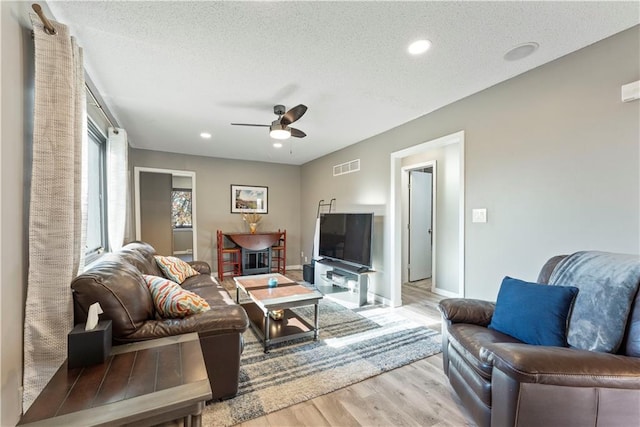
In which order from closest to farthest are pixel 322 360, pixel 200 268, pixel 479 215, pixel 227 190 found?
pixel 322 360 < pixel 479 215 < pixel 200 268 < pixel 227 190

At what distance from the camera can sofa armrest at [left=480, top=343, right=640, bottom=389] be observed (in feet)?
3.58

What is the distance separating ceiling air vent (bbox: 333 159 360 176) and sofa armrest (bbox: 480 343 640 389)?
343 cm

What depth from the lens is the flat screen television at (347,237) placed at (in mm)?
3695

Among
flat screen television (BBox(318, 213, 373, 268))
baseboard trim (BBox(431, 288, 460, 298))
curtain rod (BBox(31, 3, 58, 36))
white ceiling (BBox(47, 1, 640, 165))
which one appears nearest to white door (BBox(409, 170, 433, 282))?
baseboard trim (BBox(431, 288, 460, 298))

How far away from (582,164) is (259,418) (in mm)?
2717

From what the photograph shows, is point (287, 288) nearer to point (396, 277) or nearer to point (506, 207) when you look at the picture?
point (396, 277)

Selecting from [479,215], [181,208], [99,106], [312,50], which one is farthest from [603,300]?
[181,208]

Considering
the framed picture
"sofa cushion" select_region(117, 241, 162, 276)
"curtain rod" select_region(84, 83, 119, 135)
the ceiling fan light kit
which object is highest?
"curtain rod" select_region(84, 83, 119, 135)

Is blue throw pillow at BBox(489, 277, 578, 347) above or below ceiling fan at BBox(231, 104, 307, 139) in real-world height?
below

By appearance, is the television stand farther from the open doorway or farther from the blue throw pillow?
the blue throw pillow

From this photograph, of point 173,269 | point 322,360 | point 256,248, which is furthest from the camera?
point 256,248

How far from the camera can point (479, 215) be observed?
2570 millimetres

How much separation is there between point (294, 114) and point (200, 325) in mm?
1870

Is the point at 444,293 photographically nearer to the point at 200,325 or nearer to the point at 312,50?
the point at 200,325
